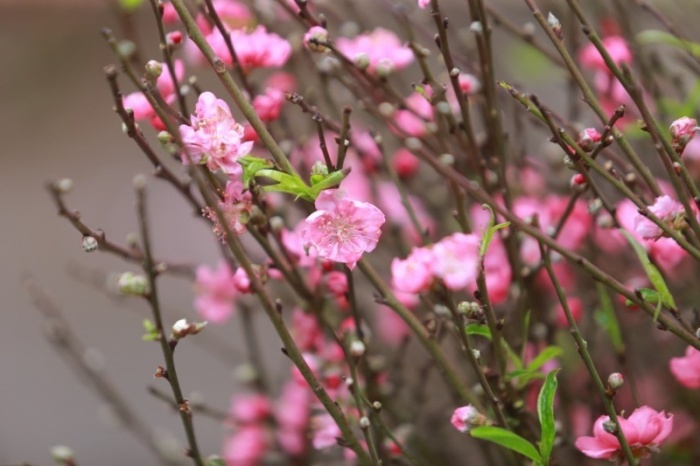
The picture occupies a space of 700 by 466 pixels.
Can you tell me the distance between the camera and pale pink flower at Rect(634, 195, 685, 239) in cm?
53

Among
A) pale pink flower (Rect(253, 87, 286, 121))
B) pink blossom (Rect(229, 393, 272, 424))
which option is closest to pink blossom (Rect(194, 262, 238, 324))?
pink blossom (Rect(229, 393, 272, 424))

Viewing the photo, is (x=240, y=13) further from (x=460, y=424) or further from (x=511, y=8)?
(x=511, y=8)

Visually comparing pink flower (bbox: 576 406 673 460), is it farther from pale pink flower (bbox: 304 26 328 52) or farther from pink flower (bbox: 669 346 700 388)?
pale pink flower (bbox: 304 26 328 52)

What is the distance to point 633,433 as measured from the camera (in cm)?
54

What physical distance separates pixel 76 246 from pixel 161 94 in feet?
3.50

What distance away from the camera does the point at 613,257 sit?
0.99 metres

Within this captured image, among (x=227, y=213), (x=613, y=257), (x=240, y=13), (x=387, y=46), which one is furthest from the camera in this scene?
(x=613, y=257)

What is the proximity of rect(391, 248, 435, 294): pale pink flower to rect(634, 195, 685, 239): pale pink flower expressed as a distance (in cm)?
14

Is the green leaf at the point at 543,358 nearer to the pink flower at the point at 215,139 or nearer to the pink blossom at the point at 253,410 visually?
the pink flower at the point at 215,139

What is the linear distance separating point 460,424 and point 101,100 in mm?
1368

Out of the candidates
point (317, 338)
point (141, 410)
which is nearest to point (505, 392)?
point (317, 338)

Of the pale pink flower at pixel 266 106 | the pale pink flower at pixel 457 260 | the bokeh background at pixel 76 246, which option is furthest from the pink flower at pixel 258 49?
the bokeh background at pixel 76 246

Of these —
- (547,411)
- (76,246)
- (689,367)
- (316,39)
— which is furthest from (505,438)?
(76,246)

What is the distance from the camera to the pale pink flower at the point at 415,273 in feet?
1.84
